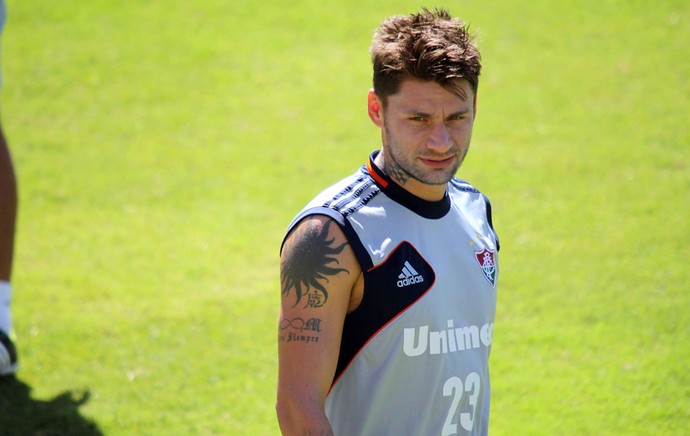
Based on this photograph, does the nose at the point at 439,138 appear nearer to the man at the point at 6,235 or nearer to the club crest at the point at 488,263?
the club crest at the point at 488,263

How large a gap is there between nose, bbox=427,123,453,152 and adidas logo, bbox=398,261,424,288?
0.38 meters

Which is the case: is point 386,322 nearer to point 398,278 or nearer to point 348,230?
point 398,278

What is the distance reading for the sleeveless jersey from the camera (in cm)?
265

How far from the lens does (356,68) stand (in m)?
9.30

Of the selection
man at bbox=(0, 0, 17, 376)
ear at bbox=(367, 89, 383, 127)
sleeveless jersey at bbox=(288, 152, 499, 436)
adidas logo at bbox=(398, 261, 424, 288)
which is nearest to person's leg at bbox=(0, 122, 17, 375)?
man at bbox=(0, 0, 17, 376)

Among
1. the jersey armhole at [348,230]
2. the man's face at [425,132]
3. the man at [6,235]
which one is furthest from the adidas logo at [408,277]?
the man at [6,235]

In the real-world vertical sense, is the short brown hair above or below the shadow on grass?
above

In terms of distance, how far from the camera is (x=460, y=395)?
278 centimetres

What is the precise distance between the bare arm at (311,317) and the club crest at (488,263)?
53 cm

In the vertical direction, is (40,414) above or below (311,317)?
below

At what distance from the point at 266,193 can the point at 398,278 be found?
4742mm

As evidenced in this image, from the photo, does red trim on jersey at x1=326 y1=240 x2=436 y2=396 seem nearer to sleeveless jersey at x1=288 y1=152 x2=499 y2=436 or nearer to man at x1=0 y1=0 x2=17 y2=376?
sleeveless jersey at x1=288 y1=152 x2=499 y2=436

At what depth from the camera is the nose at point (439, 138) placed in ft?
8.88

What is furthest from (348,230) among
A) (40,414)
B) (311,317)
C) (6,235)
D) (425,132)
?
(6,235)
